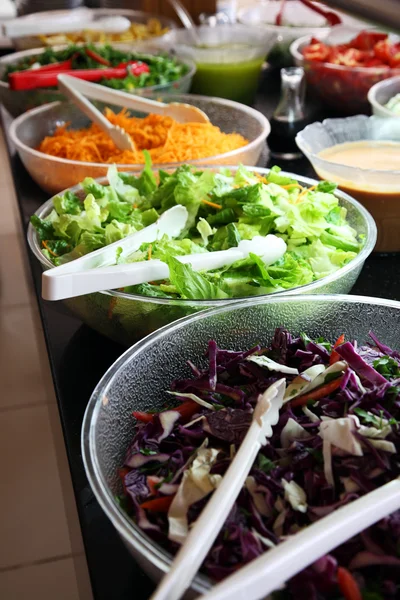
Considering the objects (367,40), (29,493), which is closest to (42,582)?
(29,493)

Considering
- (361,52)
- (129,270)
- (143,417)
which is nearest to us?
(143,417)

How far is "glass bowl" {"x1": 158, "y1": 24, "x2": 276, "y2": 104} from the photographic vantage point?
2.07 metres

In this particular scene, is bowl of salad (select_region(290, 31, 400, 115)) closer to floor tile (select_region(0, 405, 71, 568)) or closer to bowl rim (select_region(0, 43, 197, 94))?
bowl rim (select_region(0, 43, 197, 94))

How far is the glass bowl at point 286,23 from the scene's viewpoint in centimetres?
223

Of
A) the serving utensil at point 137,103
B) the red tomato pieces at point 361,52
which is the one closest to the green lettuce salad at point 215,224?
the serving utensil at point 137,103

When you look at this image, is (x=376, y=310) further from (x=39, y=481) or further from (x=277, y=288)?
(x=39, y=481)

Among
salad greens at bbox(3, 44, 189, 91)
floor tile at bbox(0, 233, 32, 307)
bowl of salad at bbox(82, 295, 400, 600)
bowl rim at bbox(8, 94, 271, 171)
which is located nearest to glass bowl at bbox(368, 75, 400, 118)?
bowl rim at bbox(8, 94, 271, 171)

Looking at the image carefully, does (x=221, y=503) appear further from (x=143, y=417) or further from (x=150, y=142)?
(x=150, y=142)

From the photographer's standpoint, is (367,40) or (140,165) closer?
(140,165)

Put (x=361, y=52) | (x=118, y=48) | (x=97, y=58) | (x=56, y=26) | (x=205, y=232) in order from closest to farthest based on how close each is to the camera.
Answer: (x=205, y=232), (x=361, y=52), (x=97, y=58), (x=118, y=48), (x=56, y=26)

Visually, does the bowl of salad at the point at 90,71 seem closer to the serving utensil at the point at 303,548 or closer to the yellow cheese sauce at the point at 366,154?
the yellow cheese sauce at the point at 366,154

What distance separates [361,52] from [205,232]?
1.14 meters

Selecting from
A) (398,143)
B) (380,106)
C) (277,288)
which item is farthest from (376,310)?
(380,106)

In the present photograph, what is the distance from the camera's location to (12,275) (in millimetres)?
2770
